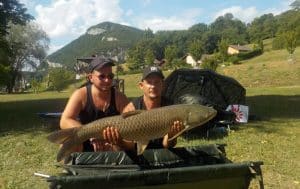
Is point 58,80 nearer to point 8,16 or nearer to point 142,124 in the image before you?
point 8,16

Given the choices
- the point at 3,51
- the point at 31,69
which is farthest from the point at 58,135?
the point at 31,69

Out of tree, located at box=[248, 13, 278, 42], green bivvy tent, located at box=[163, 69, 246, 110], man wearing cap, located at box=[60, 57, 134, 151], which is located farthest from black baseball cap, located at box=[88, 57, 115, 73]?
tree, located at box=[248, 13, 278, 42]

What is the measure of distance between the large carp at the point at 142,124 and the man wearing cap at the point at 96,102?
62cm

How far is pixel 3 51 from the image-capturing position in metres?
26.2

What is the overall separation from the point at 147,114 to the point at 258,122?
36.0 feet

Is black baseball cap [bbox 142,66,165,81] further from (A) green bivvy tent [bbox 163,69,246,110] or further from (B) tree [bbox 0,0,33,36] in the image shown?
(B) tree [bbox 0,0,33,36]

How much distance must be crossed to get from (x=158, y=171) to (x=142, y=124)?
462 millimetres

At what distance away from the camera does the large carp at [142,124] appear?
447 centimetres

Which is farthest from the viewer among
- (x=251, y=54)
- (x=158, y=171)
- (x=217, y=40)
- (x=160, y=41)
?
(x=160, y=41)

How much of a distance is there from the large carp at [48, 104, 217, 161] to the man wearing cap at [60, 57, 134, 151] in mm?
620

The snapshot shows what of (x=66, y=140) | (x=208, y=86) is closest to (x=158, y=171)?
(x=66, y=140)

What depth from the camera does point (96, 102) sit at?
17.8ft

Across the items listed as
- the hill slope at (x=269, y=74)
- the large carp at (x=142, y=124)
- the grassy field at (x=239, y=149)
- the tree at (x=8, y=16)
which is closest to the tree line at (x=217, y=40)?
the hill slope at (x=269, y=74)

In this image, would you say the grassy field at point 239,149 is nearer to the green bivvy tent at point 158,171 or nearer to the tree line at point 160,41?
the green bivvy tent at point 158,171
